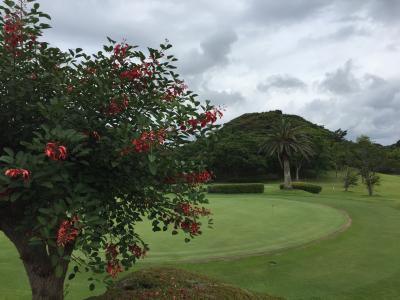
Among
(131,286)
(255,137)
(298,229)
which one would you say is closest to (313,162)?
(255,137)

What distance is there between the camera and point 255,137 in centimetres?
6756

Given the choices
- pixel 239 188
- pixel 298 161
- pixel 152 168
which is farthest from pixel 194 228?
pixel 298 161

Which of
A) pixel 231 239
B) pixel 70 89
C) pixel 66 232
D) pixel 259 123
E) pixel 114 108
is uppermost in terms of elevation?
pixel 259 123

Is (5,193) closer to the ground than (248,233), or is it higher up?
higher up

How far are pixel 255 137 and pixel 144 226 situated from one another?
5208 cm

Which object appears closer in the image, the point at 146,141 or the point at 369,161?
the point at 146,141

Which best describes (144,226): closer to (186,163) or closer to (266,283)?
(266,283)

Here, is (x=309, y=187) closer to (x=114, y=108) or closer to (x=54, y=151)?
(x=114, y=108)

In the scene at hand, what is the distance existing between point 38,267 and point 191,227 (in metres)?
1.77

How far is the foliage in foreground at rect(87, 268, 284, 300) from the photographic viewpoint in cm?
502

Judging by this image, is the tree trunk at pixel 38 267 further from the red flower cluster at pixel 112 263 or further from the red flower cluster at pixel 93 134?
the red flower cluster at pixel 93 134

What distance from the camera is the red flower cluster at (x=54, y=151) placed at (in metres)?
2.88

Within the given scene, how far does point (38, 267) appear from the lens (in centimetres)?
466

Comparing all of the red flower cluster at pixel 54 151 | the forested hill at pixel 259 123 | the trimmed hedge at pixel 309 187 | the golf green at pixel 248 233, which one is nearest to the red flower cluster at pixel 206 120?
the red flower cluster at pixel 54 151
